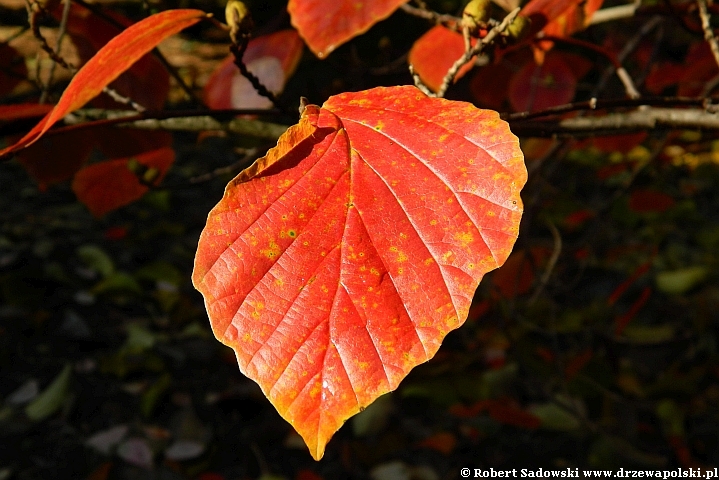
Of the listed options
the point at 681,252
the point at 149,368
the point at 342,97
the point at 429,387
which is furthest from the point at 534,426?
the point at 342,97

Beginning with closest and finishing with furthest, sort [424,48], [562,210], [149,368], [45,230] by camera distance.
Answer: [424,48] < [149,368] < [45,230] < [562,210]

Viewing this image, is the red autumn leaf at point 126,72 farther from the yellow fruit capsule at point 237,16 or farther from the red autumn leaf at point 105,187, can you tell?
the yellow fruit capsule at point 237,16

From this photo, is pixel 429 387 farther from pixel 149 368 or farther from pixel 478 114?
pixel 478 114

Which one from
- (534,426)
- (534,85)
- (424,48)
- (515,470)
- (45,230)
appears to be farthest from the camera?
(45,230)

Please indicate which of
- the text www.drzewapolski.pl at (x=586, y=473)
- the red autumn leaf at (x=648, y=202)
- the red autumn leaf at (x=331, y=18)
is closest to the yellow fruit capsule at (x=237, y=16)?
the red autumn leaf at (x=331, y=18)

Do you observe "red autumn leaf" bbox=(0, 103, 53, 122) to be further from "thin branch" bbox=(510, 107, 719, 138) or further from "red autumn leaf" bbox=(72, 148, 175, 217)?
"thin branch" bbox=(510, 107, 719, 138)

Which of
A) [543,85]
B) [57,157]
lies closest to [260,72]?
[57,157]
